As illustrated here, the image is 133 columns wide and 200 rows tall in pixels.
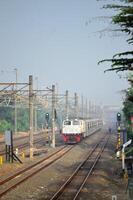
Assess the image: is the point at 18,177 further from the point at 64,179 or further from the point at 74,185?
the point at 74,185

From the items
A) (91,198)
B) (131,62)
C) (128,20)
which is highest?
(128,20)

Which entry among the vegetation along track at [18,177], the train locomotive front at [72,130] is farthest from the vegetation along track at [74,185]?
the train locomotive front at [72,130]

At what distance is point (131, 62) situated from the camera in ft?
34.1

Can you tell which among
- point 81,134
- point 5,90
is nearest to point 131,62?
point 5,90

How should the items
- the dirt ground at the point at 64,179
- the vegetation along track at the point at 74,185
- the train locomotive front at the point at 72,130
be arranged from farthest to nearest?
the train locomotive front at the point at 72,130
the dirt ground at the point at 64,179
the vegetation along track at the point at 74,185

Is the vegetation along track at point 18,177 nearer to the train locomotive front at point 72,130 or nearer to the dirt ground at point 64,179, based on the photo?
the dirt ground at point 64,179

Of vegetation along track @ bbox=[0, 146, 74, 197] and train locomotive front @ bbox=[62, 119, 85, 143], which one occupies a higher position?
train locomotive front @ bbox=[62, 119, 85, 143]

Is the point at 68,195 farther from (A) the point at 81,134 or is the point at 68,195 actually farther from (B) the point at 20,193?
(A) the point at 81,134

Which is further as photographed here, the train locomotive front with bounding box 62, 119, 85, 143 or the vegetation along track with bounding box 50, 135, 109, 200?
the train locomotive front with bounding box 62, 119, 85, 143

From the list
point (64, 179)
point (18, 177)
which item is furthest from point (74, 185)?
point (18, 177)

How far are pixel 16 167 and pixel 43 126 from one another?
255 ft

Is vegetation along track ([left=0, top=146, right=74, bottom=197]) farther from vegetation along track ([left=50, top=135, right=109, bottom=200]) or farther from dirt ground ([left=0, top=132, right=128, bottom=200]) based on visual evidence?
vegetation along track ([left=50, top=135, right=109, bottom=200])

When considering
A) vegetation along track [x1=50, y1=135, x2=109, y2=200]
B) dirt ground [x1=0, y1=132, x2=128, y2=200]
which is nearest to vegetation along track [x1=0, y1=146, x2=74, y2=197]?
dirt ground [x1=0, y1=132, x2=128, y2=200]

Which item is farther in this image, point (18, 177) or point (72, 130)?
point (72, 130)
